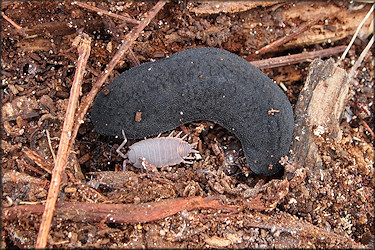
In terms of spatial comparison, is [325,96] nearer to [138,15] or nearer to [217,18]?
[217,18]

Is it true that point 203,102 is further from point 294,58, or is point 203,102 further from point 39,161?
point 39,161

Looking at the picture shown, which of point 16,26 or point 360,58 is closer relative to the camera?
point 16,26

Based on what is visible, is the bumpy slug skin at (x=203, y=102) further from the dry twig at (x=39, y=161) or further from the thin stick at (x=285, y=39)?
the dry twig at (x=39, y=161)

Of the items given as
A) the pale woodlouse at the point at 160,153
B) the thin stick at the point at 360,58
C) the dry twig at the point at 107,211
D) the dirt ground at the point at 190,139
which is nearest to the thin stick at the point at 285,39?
the dirt ground at the point at 190,139

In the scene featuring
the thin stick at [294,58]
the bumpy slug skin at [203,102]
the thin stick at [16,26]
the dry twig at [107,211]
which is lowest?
the dry twig at [107,211]

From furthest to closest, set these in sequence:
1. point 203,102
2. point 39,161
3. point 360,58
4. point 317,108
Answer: point 360,58
point 317,108
point 203,102
point 39,161

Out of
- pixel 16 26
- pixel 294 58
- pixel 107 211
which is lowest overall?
pixel 107 211

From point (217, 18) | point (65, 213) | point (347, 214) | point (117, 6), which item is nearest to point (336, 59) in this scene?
point (217, 18)

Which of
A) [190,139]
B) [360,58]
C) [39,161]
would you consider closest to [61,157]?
[39,161]
